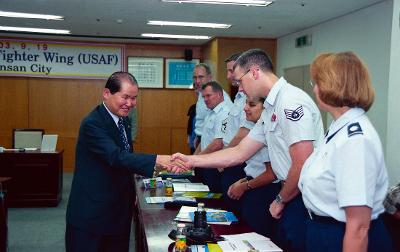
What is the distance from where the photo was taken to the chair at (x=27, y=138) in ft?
22.0

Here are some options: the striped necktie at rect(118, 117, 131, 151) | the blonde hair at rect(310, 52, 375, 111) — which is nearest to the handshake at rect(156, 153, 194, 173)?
the striped necktie at rect(118, 117, 131, 151)

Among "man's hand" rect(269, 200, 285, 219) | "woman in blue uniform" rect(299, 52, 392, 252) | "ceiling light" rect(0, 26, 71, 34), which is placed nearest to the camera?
"woman in blue uniform" rect(299, 52, 392, 252)

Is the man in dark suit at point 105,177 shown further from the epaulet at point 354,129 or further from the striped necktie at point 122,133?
the epaulet at point 354,129

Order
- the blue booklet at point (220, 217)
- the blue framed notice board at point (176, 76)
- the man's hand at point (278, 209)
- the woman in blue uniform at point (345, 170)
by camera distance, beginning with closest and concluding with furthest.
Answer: the woman in blue uniform at point (345, 170), the man's hand at point (278, 209), the blue booklet at point (220, 217), the blue framed notice board at point (176, 76)

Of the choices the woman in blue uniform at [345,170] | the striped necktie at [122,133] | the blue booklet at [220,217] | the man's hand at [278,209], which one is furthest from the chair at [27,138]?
the woman in blue uniform at [345,170]

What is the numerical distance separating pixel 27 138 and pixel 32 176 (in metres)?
0.61

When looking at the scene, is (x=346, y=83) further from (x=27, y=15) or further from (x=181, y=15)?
(x=27, y=15)

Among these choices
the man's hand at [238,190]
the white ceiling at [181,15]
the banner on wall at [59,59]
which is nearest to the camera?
the man's hand at [238,190]

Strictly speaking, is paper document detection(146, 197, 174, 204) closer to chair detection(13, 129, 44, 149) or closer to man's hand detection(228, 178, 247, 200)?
man's hand detection(228, 178, 247, 200)

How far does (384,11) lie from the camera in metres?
5.31

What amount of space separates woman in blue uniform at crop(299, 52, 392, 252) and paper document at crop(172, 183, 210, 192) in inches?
62.4

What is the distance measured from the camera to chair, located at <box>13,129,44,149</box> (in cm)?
672

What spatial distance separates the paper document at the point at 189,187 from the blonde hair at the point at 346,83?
1.83m

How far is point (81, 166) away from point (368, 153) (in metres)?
1.54
